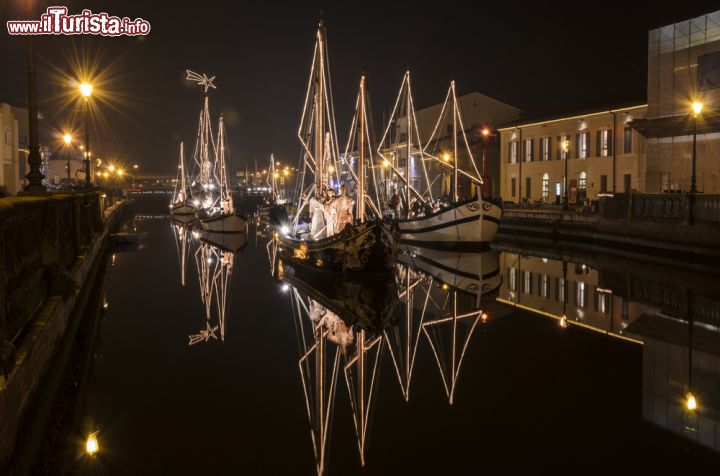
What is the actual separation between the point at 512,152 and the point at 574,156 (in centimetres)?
782

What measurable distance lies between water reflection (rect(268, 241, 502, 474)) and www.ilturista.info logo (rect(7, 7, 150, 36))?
9.43 m

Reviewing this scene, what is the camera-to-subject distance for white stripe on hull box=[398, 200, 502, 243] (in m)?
28.8

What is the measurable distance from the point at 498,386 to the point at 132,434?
201 inches

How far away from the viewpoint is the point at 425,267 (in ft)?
79.2

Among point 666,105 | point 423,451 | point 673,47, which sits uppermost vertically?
point 673,47

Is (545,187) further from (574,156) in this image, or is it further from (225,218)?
(225,218)

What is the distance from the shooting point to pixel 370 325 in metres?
13.1

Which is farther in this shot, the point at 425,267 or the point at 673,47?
the point at 673,47

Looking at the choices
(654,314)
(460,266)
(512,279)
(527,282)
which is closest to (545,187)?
(460,266)

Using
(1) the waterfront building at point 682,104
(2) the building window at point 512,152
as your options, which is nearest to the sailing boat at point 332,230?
(1) the waterfront building at point 682,104

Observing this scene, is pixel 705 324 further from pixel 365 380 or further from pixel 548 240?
pixel 548 240

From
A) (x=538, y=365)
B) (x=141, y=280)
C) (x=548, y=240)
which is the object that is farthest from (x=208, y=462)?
(x=548, y=240)

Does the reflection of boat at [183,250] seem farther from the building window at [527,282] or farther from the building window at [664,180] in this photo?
the building window at [664,180]

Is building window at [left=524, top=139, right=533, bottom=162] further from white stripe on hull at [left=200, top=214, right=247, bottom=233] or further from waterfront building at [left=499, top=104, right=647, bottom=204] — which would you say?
white stripe on hull at [left=200, top=214, right=247, bottom=233]
